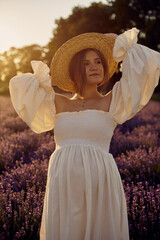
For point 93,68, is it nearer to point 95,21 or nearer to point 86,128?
point 86,128

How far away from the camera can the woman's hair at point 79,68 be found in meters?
2.32

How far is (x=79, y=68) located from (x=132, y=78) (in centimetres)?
52

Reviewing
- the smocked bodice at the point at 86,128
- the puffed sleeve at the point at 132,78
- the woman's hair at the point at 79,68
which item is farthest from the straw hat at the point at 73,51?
the smocked bodice at the point at 86,128

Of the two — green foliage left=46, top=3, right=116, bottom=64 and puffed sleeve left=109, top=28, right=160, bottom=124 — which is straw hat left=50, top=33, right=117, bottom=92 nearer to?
puffed sleeve left=109, top=28, right=160, bottom=124

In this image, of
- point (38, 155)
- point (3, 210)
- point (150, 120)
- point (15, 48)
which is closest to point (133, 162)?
point (38, 155)

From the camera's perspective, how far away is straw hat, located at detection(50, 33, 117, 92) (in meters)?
2.34

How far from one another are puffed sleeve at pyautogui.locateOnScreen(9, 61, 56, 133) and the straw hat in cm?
30

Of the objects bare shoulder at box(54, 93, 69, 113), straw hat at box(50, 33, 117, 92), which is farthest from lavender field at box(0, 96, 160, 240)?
straw hat at box(50, 33, 117, 92)

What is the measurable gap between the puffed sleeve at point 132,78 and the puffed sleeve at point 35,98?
1.71 ft

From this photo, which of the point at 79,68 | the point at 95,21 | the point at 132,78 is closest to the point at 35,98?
the point at 79,68

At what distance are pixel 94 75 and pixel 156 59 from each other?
50 centimetres

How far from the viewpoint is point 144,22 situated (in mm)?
22250

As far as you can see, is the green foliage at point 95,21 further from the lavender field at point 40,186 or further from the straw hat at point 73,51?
the straw hat at point 73,51

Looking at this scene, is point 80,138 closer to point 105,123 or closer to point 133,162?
point 105,123
